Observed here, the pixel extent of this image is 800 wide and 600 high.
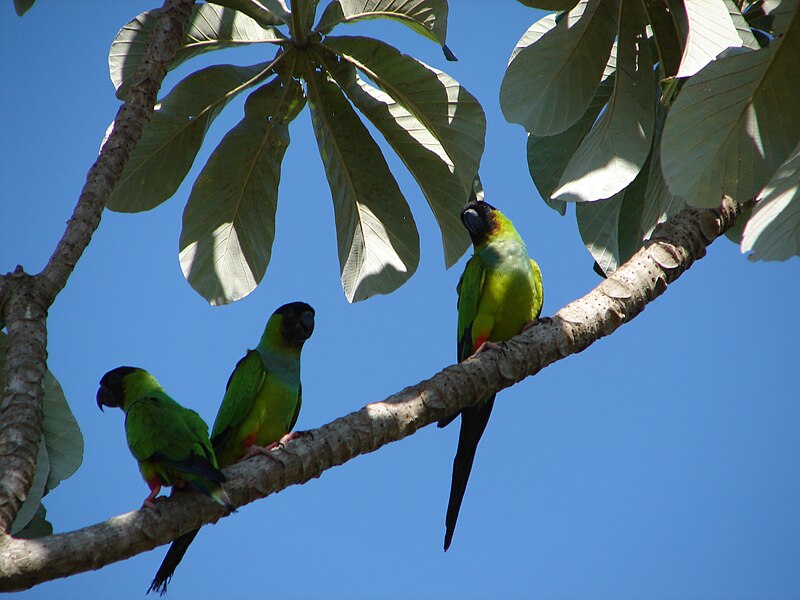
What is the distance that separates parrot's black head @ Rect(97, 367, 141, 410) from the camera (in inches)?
171

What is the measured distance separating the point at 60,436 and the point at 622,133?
3100 millimetres

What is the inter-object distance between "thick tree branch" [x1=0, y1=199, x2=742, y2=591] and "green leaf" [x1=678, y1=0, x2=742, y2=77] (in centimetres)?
90

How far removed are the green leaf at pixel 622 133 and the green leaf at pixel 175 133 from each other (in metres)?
2.05

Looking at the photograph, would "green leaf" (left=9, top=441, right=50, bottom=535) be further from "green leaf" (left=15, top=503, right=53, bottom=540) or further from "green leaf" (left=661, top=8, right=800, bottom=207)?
"green leaf" (left=661, top=8, right=800, bottom=207)

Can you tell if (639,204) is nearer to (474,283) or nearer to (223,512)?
(474,283)

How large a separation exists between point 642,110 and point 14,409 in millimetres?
3257

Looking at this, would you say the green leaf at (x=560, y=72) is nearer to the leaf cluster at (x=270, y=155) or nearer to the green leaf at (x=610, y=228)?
the leaf cluster at (x=270, y=155)

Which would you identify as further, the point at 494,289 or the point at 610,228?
the point at 610,228

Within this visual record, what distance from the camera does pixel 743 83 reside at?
3129 millimetres

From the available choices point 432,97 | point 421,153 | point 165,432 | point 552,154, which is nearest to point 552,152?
point 552,154

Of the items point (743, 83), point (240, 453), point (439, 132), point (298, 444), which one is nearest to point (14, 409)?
point (298, 444)

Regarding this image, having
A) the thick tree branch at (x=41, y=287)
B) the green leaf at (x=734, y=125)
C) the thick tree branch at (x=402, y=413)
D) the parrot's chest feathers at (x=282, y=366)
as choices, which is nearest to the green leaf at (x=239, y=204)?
the parrot's chest feathers at (x=282, y=366)

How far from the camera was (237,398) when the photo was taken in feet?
14.3

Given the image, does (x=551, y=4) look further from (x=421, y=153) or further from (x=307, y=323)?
(x=307, y=323)
